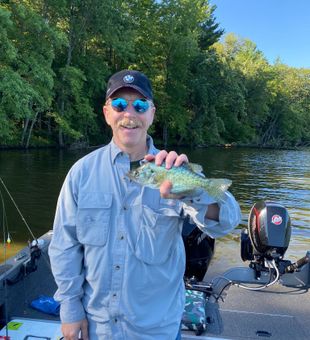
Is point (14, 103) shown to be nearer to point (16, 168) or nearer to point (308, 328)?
point (16, 168)

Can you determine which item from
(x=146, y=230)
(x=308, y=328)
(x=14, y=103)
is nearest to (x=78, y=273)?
(x=146, y=230)

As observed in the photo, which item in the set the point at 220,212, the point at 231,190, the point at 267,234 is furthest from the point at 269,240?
the point at 231,190

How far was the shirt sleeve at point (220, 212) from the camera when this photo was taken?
192 centimetres

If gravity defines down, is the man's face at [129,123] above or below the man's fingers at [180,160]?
above

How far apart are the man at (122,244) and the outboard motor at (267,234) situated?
84.5 inches

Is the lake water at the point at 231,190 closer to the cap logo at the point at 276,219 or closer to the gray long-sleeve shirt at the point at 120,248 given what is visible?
the cap logo at the point at 276,219

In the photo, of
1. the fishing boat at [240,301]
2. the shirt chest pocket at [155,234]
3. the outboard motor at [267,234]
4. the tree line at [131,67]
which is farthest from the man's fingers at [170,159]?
the tree line at [131,67]

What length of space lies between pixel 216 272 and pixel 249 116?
54.2 meters

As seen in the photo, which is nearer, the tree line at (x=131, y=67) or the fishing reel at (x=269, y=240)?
the fishing reel at (x=269, y=240)

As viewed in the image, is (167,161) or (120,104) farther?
(120,104)

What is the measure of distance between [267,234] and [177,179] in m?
2.52

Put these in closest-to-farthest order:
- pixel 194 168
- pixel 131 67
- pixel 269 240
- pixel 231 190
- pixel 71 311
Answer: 1. pixel 194 168
2. pixel 71 311
3. pixel 269 240
4. pixel 231 190
5. pixel 131 67

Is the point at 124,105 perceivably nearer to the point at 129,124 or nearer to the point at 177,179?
the point at 129,124

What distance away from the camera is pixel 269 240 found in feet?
13.3
